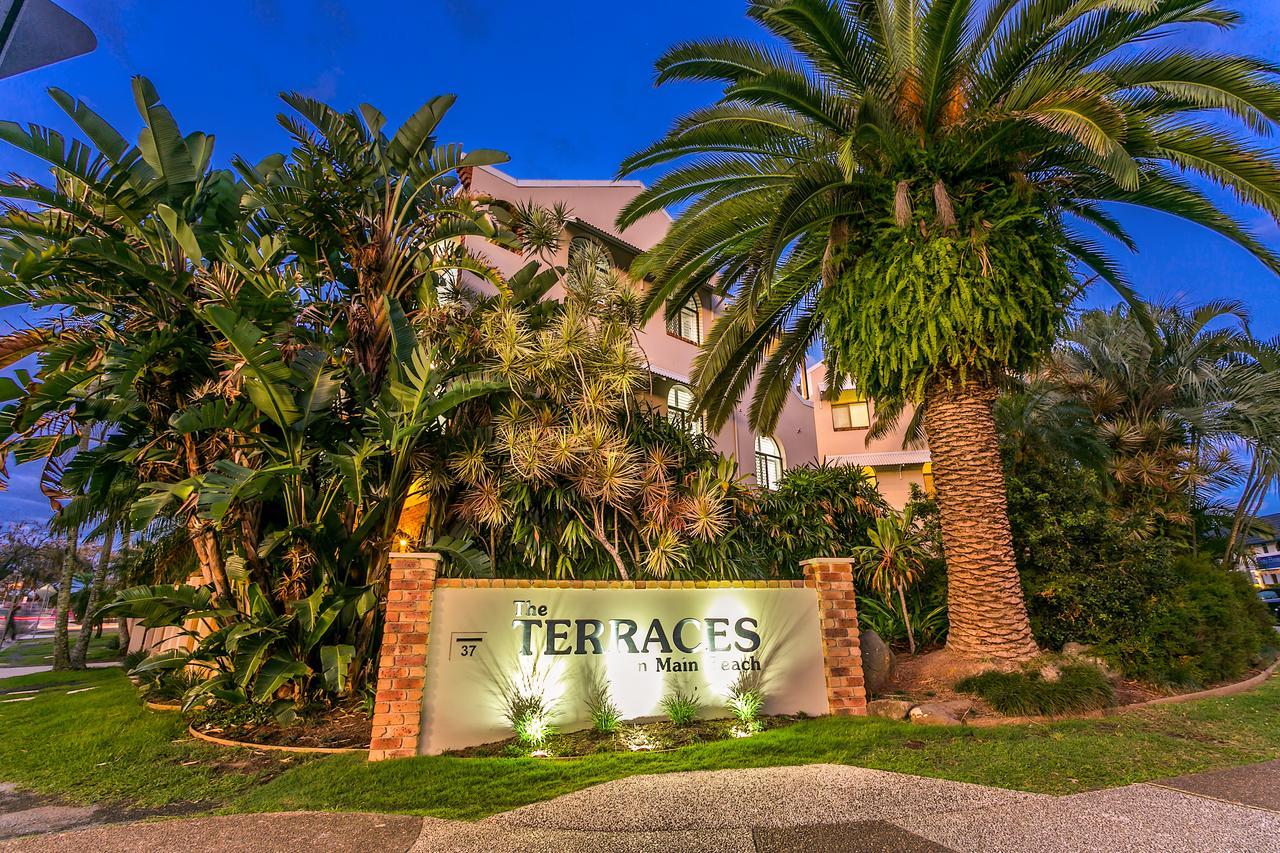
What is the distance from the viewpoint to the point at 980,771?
17.6ft

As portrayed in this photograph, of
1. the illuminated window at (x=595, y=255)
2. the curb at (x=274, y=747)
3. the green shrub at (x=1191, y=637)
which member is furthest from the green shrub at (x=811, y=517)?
the curb at (x=274, y=747)

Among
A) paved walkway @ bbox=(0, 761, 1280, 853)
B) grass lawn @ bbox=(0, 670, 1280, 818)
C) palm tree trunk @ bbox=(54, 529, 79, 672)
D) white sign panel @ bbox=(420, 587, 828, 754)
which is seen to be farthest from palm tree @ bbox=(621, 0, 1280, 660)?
palm tree trunk @ bbox=(54, 529, 79, 672)

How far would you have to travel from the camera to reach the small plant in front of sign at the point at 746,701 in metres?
6.79

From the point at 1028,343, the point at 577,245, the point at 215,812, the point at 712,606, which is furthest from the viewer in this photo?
the point at 577,245

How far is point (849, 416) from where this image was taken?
23.3 meters

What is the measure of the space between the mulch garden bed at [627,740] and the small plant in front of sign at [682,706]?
61 mm

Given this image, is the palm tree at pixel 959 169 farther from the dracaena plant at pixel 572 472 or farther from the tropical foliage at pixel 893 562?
the dracaena plant at pixel 572 472

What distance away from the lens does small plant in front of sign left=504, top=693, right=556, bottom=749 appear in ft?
20.5

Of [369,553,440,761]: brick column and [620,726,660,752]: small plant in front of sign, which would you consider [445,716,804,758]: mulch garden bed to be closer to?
[620,726,660,752]: small plant in front of sign

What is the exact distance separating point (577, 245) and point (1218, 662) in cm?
1277

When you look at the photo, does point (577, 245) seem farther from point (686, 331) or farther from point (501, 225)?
point (686, 331)

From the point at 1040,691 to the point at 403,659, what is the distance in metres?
7.16

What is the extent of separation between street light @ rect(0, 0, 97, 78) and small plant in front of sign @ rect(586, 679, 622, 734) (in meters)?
6.30

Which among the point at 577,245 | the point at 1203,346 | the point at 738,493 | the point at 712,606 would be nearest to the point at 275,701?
the point at 712,606
